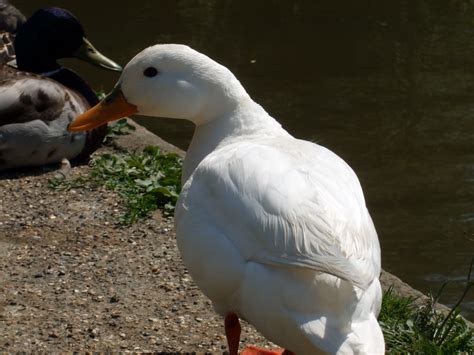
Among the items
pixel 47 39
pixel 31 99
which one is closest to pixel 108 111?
pixel 31 99

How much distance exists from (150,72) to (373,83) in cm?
546

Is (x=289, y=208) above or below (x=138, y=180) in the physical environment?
above

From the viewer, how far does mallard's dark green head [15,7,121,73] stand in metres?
7.05

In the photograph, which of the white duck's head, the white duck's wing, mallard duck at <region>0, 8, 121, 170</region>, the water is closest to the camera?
the white duck's wing

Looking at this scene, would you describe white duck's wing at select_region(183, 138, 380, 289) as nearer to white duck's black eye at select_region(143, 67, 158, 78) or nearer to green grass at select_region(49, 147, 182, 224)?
white duck's black eye at select_region(143, 67, 158, 78)

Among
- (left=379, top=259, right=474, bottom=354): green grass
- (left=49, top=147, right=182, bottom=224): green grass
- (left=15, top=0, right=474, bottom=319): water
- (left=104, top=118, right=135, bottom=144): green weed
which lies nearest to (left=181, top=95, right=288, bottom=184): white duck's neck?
(left=379, top=259, right=474, bottom=354): green grass

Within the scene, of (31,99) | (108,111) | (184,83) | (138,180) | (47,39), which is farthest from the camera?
(47,39)

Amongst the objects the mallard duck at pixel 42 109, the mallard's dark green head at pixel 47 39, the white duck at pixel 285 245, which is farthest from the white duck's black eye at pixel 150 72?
the mallard's dark green head at pixel 47 39

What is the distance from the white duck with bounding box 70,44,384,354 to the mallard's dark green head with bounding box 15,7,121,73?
10.7 ft

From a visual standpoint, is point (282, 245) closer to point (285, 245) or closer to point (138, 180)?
point (285, 245)

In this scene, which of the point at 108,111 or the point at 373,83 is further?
the point at 373,83

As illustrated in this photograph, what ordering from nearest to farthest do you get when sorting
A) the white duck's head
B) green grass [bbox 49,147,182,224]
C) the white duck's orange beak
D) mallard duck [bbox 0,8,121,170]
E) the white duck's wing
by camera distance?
the white duck's wing → the white duck's head → the white duck's orange beak → green grass [bbox 49,147,182,224] → mallard duck [bbox 0,8,121,170]

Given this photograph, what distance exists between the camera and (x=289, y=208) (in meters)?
3.44

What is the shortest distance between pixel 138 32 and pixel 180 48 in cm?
713
